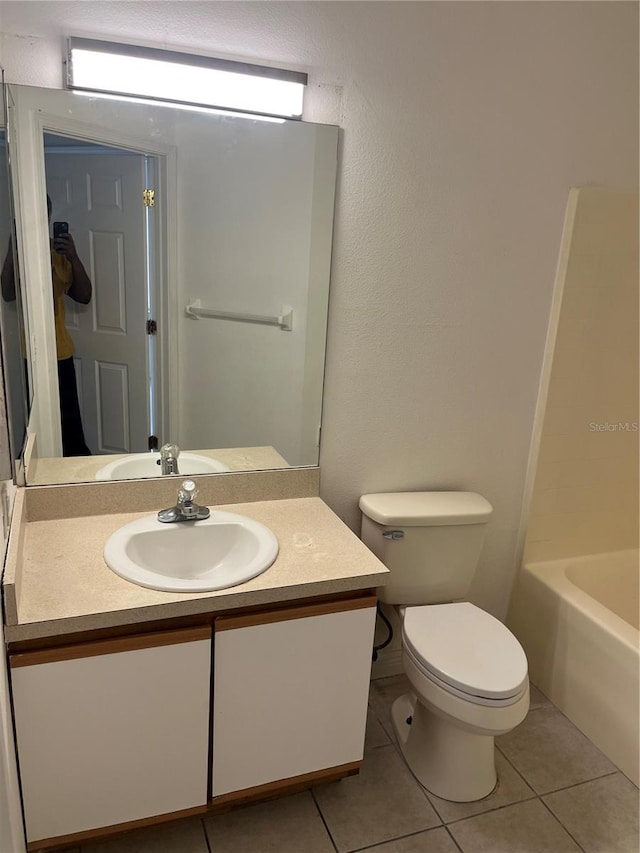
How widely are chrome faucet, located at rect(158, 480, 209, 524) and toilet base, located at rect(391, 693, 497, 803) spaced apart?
0.88 m

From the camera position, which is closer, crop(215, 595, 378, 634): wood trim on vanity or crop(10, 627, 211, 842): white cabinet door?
crop(10, 627, 211, 842): white cabinet door

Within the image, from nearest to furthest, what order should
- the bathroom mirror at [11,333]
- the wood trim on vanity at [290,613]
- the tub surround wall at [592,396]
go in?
the bathroom mirror at [11,333]
the wood trim on vanity at [290,613]
the tub surround wall at [592,396]

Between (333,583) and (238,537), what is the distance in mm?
332

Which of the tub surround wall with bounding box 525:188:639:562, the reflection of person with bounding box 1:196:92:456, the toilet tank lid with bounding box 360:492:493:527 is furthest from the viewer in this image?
the tub surround wall with bounding box 525:188:639:562

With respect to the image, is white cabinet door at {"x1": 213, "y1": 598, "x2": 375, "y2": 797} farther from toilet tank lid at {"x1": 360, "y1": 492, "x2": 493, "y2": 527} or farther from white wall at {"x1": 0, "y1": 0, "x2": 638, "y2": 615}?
white wall at {"x1": 0, "y1": 0, "x2": 638, "y2": 615}

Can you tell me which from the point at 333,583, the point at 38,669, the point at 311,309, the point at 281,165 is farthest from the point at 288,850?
the point at 281,165

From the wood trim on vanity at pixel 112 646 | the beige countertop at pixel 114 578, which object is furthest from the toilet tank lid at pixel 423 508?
the wood trim on vanity at pixel 112 646

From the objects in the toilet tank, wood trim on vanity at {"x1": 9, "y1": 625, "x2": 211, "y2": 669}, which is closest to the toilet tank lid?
the toilet tank

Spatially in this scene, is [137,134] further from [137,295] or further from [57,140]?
[137,295]

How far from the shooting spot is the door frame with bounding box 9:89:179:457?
1.51m

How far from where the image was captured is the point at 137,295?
1686 mm

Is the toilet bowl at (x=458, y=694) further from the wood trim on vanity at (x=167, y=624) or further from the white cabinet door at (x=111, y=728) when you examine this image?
the white cabinet door at (x=111, y=728)

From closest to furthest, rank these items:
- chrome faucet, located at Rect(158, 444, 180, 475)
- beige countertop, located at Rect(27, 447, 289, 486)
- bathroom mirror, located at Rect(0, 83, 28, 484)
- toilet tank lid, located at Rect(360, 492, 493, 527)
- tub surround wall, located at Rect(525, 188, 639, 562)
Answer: bathroom mirror, located at Rect(0, 83, 28, 484) → beige countertop, located at Rect(27, 447, 289, 486) → chrome faucet, located at Rect(158, 444, 180, 475) → toilet tank lid, located at Rect(360, 492, 493, 527) → tub surround wall, located at Rect(525, 188, 639, 562)

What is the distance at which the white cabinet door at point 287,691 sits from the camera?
4.92ft
